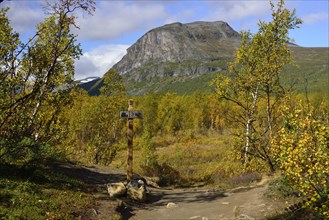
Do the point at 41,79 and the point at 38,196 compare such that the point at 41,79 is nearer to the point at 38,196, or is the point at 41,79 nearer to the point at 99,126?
the point at 38,196

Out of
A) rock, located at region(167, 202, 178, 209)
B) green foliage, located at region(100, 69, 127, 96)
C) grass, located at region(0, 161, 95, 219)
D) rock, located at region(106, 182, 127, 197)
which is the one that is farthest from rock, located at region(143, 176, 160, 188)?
green foliage, located at region(100, 69, 127, 96)

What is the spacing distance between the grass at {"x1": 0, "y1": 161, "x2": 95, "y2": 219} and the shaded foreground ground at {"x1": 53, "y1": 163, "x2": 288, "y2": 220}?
68cm

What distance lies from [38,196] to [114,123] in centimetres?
1702

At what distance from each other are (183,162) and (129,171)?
36106mm

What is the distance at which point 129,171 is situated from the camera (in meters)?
17.0

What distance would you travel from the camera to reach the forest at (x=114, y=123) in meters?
7.29

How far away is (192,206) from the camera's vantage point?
1577 cm

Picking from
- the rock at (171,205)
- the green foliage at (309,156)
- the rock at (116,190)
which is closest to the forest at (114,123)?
the green foliage at (309,156)

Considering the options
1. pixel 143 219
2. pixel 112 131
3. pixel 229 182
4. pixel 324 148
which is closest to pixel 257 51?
pixel 229 182

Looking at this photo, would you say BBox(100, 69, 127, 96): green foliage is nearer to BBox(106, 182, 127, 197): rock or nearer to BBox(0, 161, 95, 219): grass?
BBox(0, 161, 95, 219): grass

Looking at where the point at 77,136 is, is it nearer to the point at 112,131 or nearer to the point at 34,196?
the point at 112,131

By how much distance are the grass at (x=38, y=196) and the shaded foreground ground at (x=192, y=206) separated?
2.25ft

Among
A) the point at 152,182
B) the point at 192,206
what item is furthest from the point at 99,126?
the point at 192,206

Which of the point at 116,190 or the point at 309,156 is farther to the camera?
the point at 116,190
